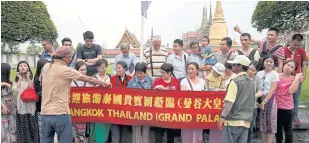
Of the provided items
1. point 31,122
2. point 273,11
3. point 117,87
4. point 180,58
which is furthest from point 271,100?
point 273,11

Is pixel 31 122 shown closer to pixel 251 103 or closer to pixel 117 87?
pixel 117 87

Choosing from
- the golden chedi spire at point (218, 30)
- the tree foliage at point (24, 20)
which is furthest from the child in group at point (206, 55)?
the golden chedi spire at point (218, 30)

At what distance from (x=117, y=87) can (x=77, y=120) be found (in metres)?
0.87

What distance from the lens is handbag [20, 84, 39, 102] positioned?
15.2ft

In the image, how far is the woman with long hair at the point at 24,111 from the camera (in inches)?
185

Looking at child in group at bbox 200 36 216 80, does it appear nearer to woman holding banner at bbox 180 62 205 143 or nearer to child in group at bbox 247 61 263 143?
woman holding banner at bbox 180 62 205 143

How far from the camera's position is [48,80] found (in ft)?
12.1

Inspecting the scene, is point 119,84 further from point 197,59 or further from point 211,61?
point 211,61

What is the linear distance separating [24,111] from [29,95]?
1.17 ft

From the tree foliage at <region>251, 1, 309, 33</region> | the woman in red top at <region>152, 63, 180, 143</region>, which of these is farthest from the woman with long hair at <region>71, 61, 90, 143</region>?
the tree foliage at <region>251, 1, 309, 33</region>

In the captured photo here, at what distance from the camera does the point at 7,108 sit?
4.69 m

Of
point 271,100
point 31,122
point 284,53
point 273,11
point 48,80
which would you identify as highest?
point 273,11

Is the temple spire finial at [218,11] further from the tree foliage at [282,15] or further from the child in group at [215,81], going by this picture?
the child in group at [215,81]

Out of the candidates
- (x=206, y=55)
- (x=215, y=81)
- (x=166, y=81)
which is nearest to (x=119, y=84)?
(x=166, y=81)
